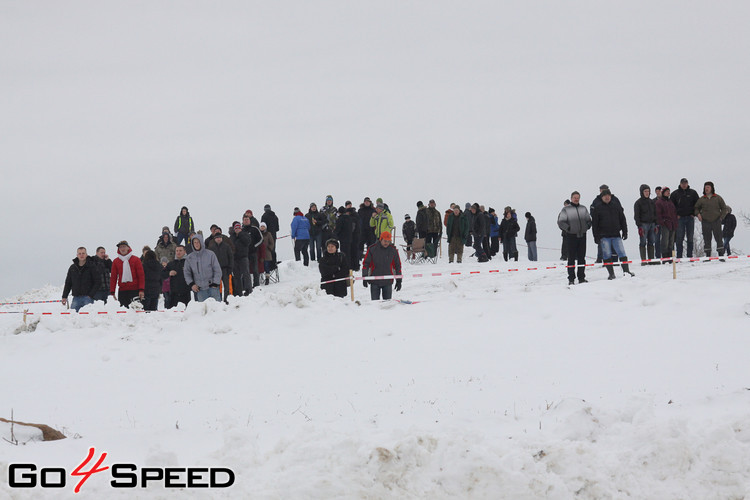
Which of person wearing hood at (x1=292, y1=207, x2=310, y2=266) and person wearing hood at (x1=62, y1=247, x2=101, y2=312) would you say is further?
person wearing hood at (x1=292, y1=207, x2=310, y2=266)

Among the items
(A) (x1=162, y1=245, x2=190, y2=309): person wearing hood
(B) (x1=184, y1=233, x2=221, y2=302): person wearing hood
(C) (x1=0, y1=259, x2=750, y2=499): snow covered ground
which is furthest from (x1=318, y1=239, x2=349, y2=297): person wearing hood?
(A) (x1=162, y1=245, x2=190, y2=309): person wearing hood

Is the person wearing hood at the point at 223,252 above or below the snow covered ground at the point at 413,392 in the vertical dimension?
above

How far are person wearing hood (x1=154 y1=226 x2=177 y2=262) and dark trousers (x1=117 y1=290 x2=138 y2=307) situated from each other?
4.73 meters

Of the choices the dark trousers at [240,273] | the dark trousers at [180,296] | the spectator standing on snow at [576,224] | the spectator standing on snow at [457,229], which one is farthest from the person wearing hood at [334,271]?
the spectator standing on snow at [457,229]

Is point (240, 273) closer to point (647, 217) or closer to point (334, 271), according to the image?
point (334, 271)

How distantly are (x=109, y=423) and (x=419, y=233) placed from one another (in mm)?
17321

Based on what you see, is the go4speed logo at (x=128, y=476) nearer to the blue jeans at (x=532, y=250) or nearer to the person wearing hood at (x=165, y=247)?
the person wearing hood at (x=165, y=247)

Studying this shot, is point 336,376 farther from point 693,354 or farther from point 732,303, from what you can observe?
point 732,303

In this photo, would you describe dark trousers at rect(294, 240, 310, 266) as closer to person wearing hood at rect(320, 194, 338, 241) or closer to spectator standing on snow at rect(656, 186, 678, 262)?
person wearing hood at rect(320, 194, 338, 241)

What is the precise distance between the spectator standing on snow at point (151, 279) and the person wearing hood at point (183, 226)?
5961mm

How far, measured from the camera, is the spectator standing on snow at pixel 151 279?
16984 millimetres

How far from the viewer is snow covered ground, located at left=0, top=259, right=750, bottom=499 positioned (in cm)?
563

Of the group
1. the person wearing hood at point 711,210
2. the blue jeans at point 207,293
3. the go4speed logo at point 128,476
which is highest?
the person wearing hood at point 711,210

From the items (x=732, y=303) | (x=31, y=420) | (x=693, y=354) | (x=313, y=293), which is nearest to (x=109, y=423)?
(x=31, y=420)
